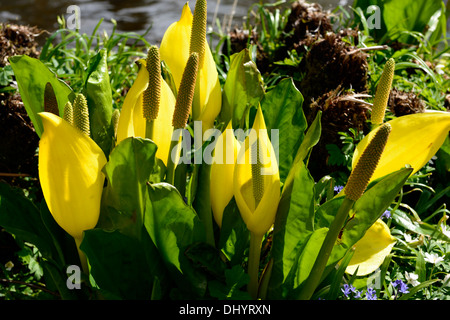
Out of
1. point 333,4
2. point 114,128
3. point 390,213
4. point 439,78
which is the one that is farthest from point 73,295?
point 333,4

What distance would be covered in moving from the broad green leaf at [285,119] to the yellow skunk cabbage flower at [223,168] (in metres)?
0.19

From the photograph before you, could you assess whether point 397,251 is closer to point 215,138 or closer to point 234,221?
point 234,221

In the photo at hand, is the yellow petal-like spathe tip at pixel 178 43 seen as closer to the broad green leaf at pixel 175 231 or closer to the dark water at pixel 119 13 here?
the broad green leaf at pixel 175 231

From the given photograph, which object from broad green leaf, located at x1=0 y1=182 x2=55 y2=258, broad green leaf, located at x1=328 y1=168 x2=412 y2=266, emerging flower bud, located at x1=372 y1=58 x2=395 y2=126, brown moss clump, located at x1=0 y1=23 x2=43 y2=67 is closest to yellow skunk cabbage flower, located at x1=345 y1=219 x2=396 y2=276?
broad green leaf, located at x1=328 y1=168 x2=412 y2=266

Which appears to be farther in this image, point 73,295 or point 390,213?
point 390,213

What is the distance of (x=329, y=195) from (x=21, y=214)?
62 cm

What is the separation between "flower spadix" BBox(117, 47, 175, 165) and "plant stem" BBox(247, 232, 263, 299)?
0.22m

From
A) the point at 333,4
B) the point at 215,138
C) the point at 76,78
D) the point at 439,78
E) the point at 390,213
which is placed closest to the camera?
the point at 215,138

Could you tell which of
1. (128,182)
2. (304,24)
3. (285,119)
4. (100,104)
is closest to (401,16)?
(304,24)

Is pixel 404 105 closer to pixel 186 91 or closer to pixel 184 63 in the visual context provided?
pixel 184 63

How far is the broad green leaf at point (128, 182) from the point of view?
83 cm

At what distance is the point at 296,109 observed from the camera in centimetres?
107

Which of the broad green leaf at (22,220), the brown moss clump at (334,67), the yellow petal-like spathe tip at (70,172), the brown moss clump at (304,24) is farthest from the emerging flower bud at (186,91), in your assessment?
the brown moss clump at (304,24)

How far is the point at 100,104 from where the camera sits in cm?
103
